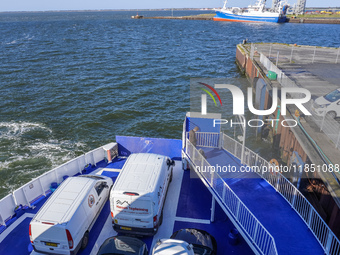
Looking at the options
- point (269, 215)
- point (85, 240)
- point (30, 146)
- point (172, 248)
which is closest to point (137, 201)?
point (172, 248)

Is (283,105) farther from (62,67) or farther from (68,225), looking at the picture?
(62,67)

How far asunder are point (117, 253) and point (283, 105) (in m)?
14.1

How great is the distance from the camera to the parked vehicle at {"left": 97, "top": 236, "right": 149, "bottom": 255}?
A: 8602 millimetres

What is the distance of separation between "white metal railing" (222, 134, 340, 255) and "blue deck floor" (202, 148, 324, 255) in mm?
Result: 211

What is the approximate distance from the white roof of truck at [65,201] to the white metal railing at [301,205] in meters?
6.85

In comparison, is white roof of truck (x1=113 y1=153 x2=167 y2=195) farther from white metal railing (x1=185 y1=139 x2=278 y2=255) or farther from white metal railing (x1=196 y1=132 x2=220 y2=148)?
white metal railing (x1=196 y1=132 x2=220 y2=148)

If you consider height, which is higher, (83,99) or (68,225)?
(68,225)

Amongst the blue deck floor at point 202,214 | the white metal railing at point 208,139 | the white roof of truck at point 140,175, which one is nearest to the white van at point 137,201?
the white roof of truck at point 140,175

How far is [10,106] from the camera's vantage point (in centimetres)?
2994

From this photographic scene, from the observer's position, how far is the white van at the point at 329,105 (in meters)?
15.7

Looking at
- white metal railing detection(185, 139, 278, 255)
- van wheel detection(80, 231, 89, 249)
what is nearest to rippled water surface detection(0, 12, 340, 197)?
van wheel detection(80, 231, 89, 249)

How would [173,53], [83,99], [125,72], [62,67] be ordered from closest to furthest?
[83,99] → [125,72] → [62,67] → [173,53]

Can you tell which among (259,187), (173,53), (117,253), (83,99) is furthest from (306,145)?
(173,53)

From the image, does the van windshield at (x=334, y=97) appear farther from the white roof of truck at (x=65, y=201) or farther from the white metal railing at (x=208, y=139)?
the white roof of truck at (x=65, y=201)
